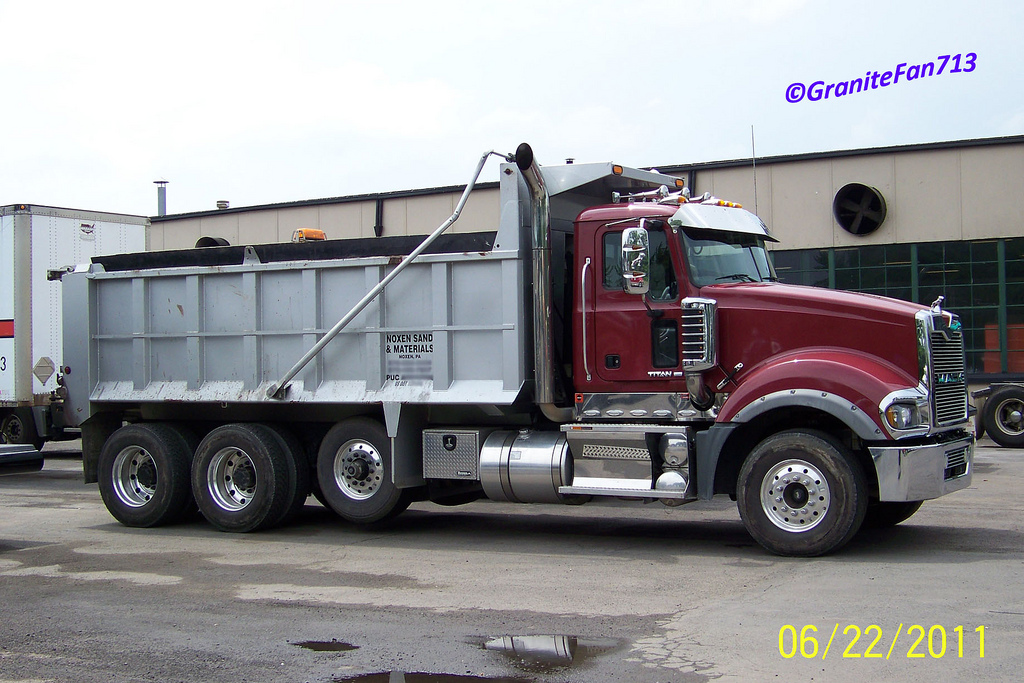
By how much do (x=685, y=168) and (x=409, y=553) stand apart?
15524 mm

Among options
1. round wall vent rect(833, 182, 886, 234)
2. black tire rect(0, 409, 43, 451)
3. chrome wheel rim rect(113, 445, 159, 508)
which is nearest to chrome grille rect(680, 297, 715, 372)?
chrome wheel rim rect(113, 445, 159, 508)

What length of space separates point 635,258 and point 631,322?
2.43 ft

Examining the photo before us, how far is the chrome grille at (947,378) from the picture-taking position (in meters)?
8.63

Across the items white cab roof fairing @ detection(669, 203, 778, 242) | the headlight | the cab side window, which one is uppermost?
white cab roof fairing @ detection(669, 203, 778, 242)

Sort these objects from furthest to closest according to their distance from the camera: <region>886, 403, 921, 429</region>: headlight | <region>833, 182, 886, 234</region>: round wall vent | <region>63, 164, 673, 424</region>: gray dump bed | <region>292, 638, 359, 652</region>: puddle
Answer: <region>833, 182, 886, 234</region>: round wall vent
<region>63, 164, 673, 424</region>: gray dump bed
<region>886, 403, 921, 429</region>: headlight
<region>292, 638, 359, 652</region>: puddle

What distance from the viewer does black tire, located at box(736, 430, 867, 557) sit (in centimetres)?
838

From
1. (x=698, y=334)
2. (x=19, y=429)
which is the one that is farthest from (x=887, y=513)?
(x=19, y=429)

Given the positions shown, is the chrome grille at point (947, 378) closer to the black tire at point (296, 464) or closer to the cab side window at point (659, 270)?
the cab side window at point (659, 270)

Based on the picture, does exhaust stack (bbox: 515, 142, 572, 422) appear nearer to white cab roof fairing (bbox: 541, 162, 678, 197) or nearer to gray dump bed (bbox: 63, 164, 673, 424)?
gray dump bed (bbox: 63, 164, 673, 424)

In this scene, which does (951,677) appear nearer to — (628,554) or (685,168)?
(628,554)

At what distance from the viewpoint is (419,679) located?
18.5ft

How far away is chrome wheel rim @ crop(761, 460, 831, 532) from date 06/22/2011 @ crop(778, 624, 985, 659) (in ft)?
6.97

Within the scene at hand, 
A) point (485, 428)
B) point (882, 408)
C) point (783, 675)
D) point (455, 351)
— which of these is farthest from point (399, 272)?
point (783, 675)

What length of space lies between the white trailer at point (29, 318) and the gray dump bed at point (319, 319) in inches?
227
